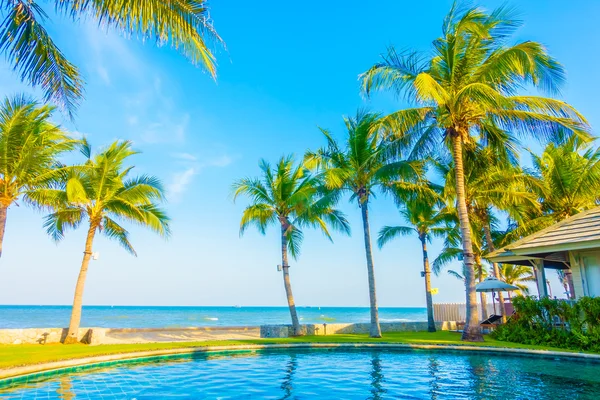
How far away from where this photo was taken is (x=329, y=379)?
819 cm

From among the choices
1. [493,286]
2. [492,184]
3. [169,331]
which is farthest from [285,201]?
[169,331]

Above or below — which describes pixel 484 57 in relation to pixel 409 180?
above

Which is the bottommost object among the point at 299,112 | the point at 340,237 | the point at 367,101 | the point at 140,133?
the point at 340,237

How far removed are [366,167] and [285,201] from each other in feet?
13.0

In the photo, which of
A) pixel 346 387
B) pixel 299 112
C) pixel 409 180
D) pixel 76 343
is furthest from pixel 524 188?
pixel 76 343

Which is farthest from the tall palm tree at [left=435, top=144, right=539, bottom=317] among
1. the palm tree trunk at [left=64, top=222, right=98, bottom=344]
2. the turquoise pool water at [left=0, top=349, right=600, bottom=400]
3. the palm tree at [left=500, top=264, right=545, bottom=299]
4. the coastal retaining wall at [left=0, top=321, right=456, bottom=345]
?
the palm tree trunk at [left=64, top=222, right=98, bottom=344]

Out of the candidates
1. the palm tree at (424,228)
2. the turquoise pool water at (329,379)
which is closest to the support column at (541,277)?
the turquoise pool water at (329,379)

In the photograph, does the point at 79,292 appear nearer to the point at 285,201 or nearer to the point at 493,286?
the point at 285,201

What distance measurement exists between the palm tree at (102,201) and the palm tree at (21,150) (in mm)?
868

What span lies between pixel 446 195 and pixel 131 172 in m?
13.6

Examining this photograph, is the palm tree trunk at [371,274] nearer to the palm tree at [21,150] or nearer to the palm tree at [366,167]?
the palm tree at [366,167]

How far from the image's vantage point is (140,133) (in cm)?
1524

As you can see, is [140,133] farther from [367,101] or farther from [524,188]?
[524,188]

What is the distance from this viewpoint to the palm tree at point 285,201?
55.1 ft
